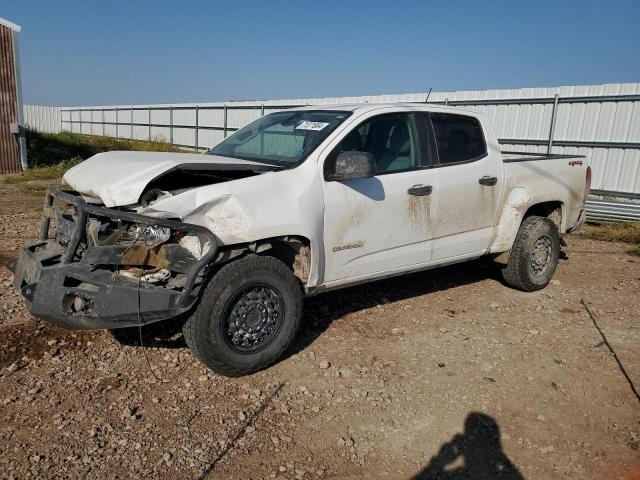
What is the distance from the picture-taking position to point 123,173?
149 inches

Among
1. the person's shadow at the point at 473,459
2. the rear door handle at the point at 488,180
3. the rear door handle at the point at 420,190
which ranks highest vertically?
the rear door handle at the point at 488,180

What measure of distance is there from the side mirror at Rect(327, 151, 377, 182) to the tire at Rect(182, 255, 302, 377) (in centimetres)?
81

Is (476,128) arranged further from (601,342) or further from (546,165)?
(601,342)

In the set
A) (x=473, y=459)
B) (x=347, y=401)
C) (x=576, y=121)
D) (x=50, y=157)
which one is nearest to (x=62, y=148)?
(x=50, y=157)

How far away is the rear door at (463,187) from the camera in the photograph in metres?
4.94

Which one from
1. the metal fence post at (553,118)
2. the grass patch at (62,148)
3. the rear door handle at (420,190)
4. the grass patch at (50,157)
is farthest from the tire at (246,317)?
the grass patch at (62,148)

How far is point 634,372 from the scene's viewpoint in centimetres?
421

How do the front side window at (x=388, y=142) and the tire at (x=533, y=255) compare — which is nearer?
the front side window at (x=388, y=142)

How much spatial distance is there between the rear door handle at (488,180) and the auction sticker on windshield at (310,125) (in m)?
1.67

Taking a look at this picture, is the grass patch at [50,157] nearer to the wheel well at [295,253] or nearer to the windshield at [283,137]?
the windshield at [283,137]

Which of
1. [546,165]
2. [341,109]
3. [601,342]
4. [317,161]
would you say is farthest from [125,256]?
[546,165]

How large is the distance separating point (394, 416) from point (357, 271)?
1284mm

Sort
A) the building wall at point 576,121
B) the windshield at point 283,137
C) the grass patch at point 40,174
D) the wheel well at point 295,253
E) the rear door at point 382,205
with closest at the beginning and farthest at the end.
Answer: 1. the wheel well at point 295,253
2. the rear door at point 382,205
3. the windshield at point 283,137
4. the building wall at point 576,121
5. the grass patch at point 40,174

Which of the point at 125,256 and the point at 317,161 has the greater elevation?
the point at 317,161
